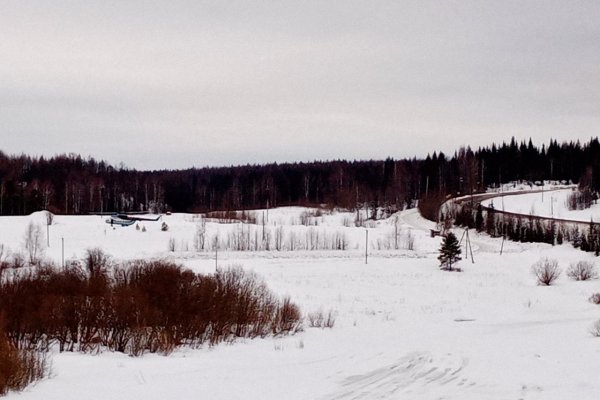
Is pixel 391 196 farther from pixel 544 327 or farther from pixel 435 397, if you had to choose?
pixel 435 397

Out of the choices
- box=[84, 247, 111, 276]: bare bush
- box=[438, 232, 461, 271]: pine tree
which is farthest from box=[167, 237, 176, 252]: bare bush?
box=[438, 232, 461, 271]: pine tree

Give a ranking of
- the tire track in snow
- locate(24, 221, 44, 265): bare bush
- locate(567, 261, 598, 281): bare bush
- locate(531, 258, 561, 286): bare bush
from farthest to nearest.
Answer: locate(24, 221, 44, 265): bare bush
locate(567, 261, 598, 281): bare bush
locate(531, 258, 561, 286): bare bush
the tire track in snow

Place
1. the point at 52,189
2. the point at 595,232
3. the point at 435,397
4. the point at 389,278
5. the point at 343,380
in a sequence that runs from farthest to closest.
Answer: the point at 52,189 < the point at 595,232 < the point at 389,278 < the point at 343,380 < the point at 435,397

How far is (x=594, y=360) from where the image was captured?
48.3 feet

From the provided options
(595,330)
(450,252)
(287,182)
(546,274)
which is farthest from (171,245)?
(287,182)

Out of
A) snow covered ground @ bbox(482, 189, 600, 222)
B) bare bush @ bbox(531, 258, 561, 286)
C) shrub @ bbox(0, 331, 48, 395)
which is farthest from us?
snow covered ground @ bbox(482, 189, 600, 222)

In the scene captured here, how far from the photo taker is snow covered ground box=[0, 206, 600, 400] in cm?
1172

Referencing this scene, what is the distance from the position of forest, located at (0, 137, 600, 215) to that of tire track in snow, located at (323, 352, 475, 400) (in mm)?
85881

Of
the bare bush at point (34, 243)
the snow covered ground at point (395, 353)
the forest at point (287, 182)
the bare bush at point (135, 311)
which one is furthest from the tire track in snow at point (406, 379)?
the forest at point (287, 182)

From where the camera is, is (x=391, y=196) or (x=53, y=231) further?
(x=391, y=196)

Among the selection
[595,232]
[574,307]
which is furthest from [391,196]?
[574,307]

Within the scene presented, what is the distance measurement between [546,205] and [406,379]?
264ft

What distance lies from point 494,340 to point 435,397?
8974 mm

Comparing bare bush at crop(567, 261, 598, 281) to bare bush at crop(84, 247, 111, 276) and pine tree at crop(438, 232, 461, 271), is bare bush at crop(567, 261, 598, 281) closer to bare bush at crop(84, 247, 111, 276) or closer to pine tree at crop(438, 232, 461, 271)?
pine tree at crop(438, 232, 461, 271)
